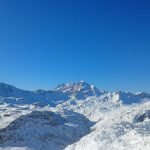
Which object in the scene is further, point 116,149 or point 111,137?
point 111,137

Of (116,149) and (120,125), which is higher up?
(120,125)

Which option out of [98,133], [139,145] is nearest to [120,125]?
[98,133]

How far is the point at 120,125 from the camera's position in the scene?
648 ft

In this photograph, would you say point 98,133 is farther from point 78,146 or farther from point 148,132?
point 148,132

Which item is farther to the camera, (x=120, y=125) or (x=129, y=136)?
(x=120, y=125)

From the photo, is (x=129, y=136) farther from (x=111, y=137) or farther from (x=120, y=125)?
(x=120, y=125)

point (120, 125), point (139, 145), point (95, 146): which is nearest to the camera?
point (139, 145)

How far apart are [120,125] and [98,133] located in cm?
1885

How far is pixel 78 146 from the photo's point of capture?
182 meters

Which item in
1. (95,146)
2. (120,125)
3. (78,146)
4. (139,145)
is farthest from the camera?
(120,125)

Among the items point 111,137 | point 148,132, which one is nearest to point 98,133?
point 111,137

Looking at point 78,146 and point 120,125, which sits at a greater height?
point 120,125

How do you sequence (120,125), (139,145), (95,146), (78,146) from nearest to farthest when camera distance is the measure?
(139,145), (95,146), (78,146), (120,125)

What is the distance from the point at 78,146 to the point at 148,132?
33055mm
